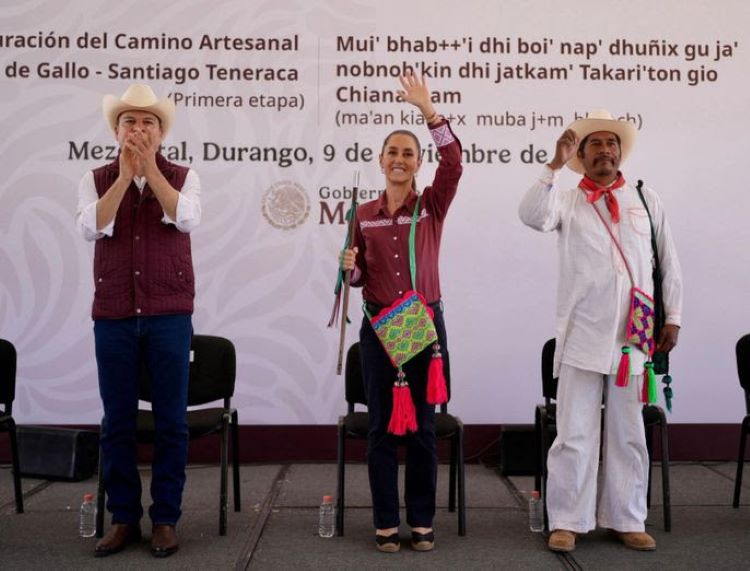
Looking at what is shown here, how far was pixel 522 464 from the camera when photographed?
14.8ft

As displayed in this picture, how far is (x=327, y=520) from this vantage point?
131 inches

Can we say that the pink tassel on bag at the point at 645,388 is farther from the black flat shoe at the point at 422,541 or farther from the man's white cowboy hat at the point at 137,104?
the man's white cowboy hat at the point at 137,104

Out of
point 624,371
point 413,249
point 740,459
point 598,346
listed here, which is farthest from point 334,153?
point 740,459

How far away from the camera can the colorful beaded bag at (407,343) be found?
309 centimetres

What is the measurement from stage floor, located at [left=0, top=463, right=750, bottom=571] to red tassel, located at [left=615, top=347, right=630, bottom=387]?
0.63 m

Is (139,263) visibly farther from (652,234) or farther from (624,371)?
(652,234)

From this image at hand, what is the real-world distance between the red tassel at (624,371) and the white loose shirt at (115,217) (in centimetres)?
164

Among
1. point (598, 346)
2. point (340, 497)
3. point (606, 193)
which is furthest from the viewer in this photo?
point (340, 497)

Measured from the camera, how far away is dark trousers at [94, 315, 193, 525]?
3064 mm

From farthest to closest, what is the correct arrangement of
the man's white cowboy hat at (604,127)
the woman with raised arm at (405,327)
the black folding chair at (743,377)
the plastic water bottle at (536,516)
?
the black folding chair at (743,377), the plastic water bottle at (536,516), the man's white cowboy hat at (604,127), the woman with raised arm at (405,327)

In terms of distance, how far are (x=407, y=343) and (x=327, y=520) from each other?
812 mm

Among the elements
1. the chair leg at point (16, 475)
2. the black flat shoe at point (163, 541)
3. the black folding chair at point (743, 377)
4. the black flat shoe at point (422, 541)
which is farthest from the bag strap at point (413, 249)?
the chair leg at point (16, 475)

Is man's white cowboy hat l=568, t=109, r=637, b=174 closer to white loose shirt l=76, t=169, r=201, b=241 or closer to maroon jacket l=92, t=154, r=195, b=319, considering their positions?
white loose shirt l=76, t=169, r=201, b=241

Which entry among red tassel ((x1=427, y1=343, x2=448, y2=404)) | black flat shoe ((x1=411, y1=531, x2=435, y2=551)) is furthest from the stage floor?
red tassel ((x1=427, y1=343, x2=448, y2=404))
